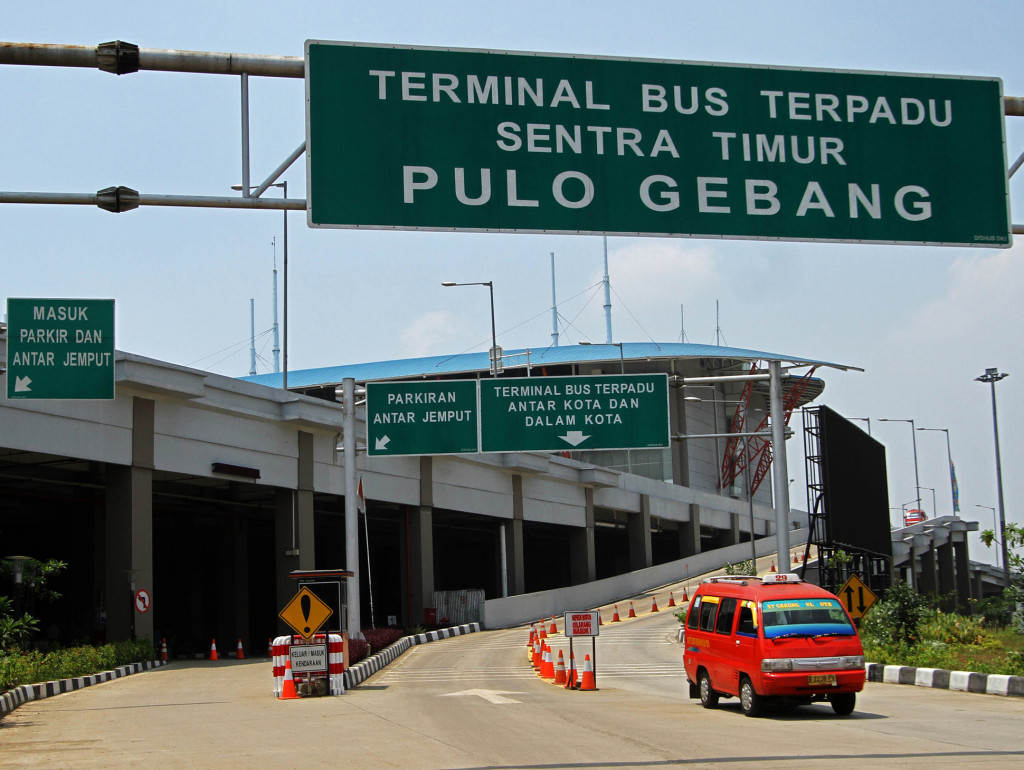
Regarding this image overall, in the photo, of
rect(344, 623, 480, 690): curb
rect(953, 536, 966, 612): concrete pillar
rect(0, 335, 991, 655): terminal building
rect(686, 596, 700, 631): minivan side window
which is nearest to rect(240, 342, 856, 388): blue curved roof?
rect(0, 335, 991, 655): terminal building

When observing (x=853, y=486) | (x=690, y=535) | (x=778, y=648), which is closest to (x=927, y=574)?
(x=690, y=535)

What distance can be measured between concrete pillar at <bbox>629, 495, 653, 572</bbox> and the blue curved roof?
1124 centimetres

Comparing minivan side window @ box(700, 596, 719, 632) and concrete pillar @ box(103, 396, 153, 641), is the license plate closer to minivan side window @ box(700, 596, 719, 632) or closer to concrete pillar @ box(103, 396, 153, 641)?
minivan side window @ box(700, 596, 719, 632)

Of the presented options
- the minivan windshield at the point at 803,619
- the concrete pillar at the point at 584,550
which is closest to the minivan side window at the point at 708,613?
the minivan windshield at the point at 803,619

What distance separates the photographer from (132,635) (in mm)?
34812


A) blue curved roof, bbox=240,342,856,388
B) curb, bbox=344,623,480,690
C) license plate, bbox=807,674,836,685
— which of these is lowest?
curb, bbox=344,623,480,690

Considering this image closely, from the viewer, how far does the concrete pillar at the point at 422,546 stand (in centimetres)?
5125

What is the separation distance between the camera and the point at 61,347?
2289cm

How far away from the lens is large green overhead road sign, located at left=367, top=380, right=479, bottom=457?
28078 mm

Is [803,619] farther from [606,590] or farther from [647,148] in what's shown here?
[606,590]

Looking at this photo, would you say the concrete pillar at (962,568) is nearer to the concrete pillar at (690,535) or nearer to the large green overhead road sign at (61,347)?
the concrete pillar at (690,535)

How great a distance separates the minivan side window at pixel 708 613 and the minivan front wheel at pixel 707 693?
749mm

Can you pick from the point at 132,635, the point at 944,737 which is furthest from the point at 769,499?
the point at 944,737

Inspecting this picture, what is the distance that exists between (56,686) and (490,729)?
14082 mm
